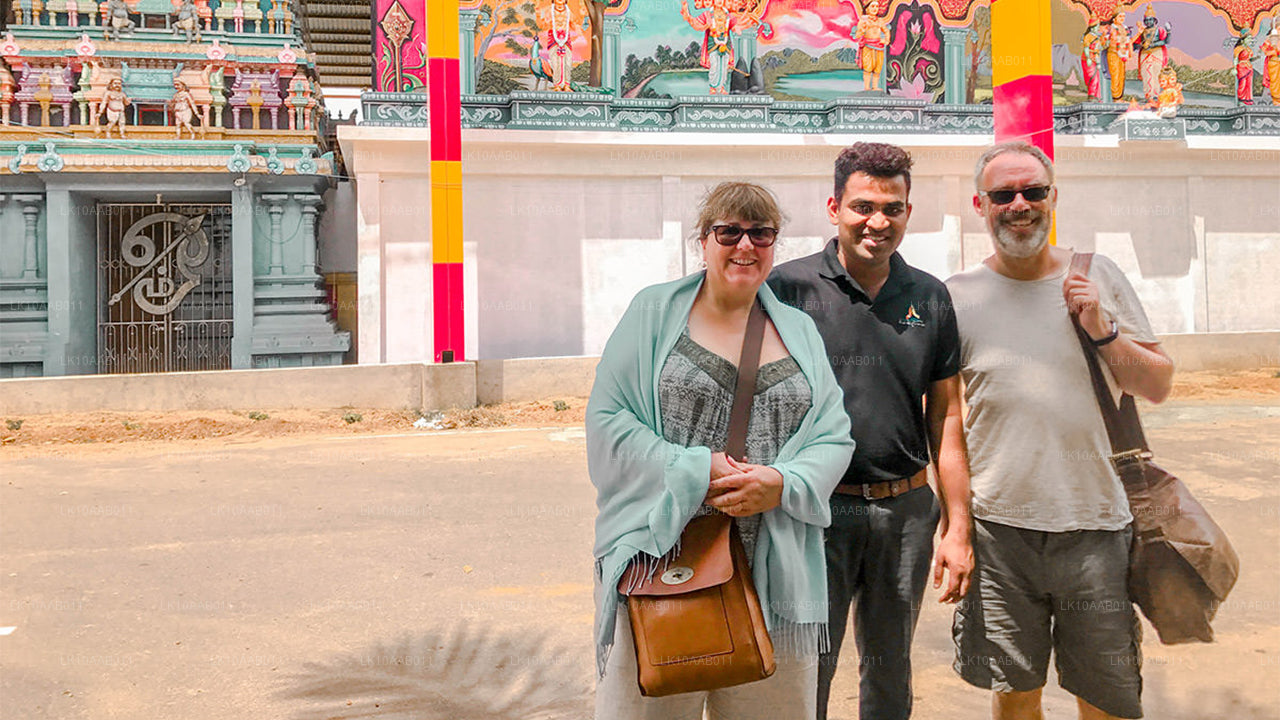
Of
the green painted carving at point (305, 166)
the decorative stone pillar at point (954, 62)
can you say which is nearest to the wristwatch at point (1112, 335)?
the green painted carving at point (305, 166)

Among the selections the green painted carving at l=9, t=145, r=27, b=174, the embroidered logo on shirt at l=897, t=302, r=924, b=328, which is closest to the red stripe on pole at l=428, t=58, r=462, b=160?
the green painted carving at l=9, t=145, r=27, b=174

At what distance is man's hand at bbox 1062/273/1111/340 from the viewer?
2191 millimetres

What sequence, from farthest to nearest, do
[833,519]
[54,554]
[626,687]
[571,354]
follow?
[571,354] < [54,554] < [833,519] < [626,687]

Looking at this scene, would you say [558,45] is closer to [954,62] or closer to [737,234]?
[954,62]

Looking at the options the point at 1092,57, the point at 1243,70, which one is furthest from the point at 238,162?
the point at 1243,70

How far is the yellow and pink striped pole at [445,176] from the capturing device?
441 inches

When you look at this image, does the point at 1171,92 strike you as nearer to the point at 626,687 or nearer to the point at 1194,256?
the point at 1194,256

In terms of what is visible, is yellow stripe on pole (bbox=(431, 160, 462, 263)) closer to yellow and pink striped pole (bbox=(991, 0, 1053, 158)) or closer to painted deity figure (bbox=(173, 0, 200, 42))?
painted deity figure (bbox=(173, 0, 200, 42))

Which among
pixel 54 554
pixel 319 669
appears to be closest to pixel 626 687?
pixel 319 669

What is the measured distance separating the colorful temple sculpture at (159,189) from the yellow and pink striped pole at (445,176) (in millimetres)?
3320

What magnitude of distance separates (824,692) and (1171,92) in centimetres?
1693

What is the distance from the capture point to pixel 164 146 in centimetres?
1356

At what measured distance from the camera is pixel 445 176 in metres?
11.4

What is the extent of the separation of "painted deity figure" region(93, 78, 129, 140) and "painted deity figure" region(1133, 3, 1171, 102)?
55.8ft
